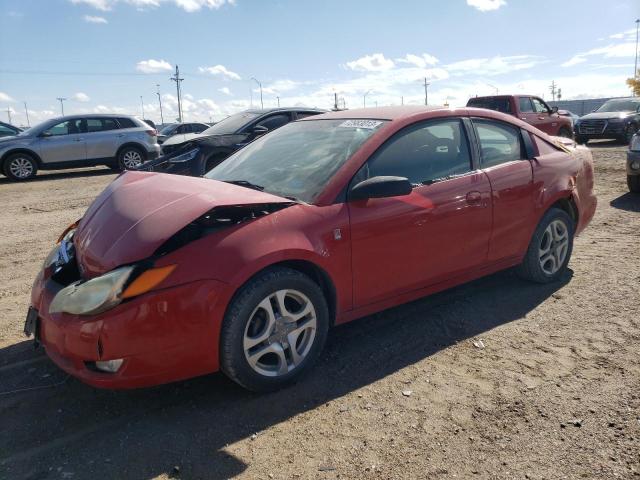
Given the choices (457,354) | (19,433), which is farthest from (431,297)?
(19,433)

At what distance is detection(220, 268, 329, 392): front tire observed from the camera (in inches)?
110

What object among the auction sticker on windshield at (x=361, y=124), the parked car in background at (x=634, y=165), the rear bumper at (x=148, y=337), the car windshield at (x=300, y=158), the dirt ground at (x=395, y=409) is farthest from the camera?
the parked car in background at (x=634, y=165)

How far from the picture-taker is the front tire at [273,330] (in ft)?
9.18

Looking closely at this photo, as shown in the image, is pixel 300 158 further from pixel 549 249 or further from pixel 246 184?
pixel 549 249

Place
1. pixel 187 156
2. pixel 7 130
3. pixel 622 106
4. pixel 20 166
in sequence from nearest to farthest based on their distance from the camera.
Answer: pixel 187 156 < pixel 20 166 < pixel 7 130 < pixel 622 106

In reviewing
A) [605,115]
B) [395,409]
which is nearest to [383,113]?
[395,409]

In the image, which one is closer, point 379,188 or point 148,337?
point 148,337

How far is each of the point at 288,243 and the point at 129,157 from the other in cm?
1246

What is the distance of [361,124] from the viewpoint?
3.74m

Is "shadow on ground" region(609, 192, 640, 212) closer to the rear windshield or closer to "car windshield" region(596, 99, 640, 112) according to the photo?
the rear windshield

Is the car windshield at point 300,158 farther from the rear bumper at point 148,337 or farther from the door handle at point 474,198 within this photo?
the rear bumper at point 148,337

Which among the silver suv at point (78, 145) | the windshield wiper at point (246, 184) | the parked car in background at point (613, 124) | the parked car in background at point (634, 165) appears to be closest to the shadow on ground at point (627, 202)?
the parked car in background at point (634, 165)

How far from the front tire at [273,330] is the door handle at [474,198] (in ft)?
4.59

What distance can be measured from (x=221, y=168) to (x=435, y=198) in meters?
1.68
